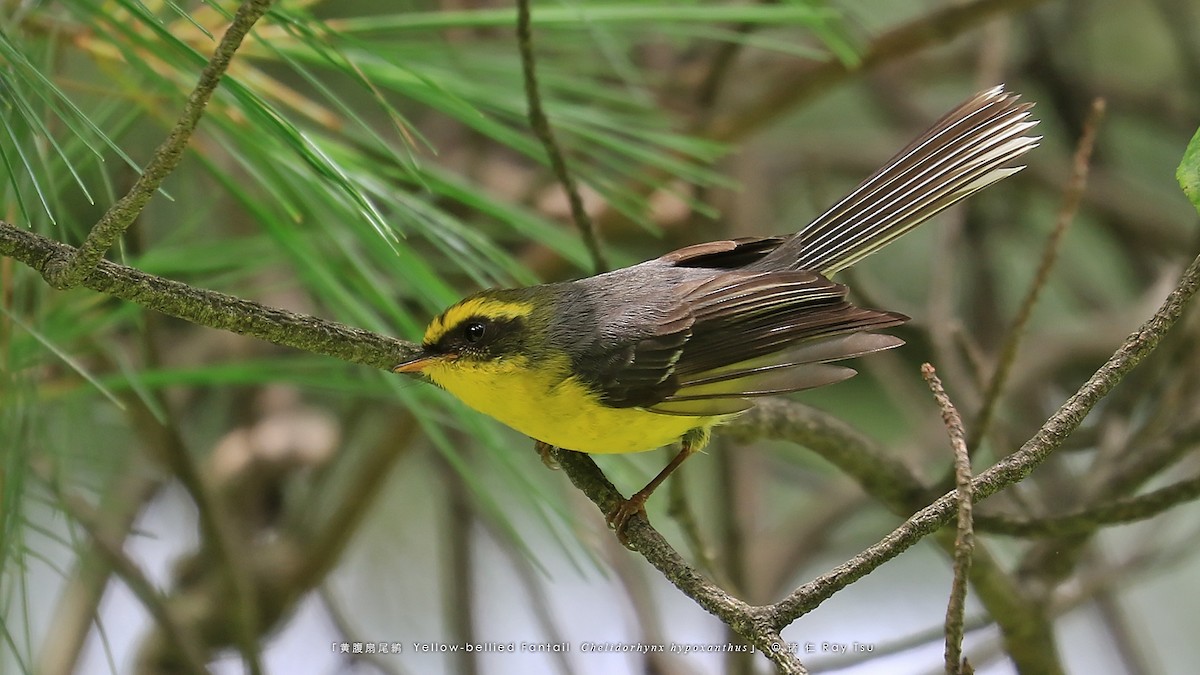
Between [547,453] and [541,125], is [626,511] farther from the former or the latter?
[541,125]

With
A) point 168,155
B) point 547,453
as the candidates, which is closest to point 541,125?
point 547,453

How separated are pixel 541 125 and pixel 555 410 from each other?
33cm

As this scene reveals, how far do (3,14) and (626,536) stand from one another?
837mm

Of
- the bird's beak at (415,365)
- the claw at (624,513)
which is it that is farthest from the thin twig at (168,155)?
the claw at (624,513)

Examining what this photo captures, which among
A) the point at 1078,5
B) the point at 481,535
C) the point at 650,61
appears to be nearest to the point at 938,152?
the point at 650,61

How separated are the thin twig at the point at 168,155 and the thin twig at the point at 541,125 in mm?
472

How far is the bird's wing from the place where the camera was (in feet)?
3.83

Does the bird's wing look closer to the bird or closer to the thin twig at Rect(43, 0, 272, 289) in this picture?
the bird

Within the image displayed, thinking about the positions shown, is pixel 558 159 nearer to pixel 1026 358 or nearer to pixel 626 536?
pixel 626 536

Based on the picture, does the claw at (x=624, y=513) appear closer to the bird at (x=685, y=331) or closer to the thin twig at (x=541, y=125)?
the bird at (x=685, y=331)

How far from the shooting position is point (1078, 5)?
297 centimetres

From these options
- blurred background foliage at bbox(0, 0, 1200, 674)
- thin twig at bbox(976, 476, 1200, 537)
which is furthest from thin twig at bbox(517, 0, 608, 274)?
thin twig at bbox(976, 476, 1200, 537)

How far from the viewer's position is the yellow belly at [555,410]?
1.21 metres

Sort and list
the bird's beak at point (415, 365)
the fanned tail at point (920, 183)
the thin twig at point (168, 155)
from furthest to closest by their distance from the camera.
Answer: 1. the fanned tail at point (920, 183)
2. the bird's beak at point (415, 365)
3. the thin twig at point (168, 155)
